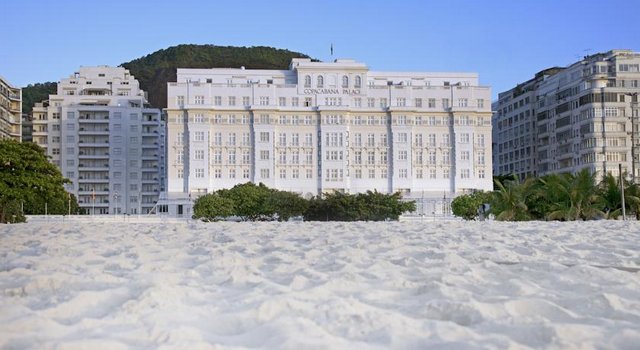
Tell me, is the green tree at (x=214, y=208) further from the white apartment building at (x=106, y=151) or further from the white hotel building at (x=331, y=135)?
the white apartment building at (x=106, y=151)

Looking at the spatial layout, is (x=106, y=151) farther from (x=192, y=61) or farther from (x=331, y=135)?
(x=192, y=61)

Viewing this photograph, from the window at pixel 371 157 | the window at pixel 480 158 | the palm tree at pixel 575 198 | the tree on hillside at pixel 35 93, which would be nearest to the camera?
the palm tree at pixel 575 198

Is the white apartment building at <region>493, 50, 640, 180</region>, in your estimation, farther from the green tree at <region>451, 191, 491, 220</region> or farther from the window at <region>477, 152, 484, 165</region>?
the green tree at <region>451, 191, 491, 220</region>

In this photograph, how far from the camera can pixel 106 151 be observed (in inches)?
4449

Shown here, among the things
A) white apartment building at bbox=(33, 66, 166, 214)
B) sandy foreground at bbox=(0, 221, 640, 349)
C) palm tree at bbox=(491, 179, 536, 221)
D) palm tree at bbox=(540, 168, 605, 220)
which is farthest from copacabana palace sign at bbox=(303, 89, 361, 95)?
sandy foreground at bbox=(0, 221, 640, 349)

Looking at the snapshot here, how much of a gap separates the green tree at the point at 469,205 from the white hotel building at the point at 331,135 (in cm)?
2175

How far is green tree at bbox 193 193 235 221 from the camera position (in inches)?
2729

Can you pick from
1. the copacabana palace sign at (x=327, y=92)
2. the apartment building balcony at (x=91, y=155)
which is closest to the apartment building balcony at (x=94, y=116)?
the apartment building balcony at (x=91, y=155)

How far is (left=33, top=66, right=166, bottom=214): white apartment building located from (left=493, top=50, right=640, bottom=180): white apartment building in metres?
52.1

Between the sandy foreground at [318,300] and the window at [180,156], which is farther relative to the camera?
the window at [180,156]

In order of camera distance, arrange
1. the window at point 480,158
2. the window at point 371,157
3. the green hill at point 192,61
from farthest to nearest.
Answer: the green hill at point 192,61, the window at point 480,158, the window at point 371,157

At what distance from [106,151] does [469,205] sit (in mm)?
59820

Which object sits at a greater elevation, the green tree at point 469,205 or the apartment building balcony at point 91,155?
the apartment building balcony at point 91,155

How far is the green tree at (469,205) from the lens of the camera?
6994 cm
